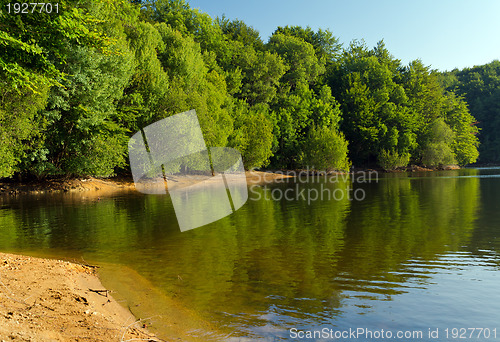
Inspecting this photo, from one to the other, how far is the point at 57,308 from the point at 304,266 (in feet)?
23.4

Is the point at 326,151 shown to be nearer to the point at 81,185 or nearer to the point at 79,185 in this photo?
the point at 81,185

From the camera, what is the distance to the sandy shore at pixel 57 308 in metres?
5.83

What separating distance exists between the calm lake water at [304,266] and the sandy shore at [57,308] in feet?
2.26

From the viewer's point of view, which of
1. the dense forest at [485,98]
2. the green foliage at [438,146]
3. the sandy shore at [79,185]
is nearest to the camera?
the sandy shore at [79,185]

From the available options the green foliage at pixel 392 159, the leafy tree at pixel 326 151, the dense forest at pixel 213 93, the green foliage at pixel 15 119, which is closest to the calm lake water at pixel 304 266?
the dense forest at pixel 213 93

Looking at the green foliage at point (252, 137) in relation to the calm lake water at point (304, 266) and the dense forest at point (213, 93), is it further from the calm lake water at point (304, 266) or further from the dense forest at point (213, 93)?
the calm lake water at point (304, 266)

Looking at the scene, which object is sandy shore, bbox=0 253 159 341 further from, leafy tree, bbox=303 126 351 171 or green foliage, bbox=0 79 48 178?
leafy tree, bbox=303 126 351 171

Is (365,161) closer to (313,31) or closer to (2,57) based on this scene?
(313,31)

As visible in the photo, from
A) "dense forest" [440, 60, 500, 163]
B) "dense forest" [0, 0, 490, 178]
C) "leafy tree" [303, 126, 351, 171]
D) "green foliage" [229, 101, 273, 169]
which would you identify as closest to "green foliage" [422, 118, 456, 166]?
"dense forest" [0, 0, 490, 178]

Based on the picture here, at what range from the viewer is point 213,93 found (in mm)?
64438

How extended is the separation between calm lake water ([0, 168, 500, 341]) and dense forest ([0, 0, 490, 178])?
751 cm

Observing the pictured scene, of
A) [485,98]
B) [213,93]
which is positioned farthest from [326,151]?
[485,98]

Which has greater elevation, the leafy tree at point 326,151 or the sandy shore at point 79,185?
the leafy tree at point 326,151

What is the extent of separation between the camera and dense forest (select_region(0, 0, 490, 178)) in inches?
840
